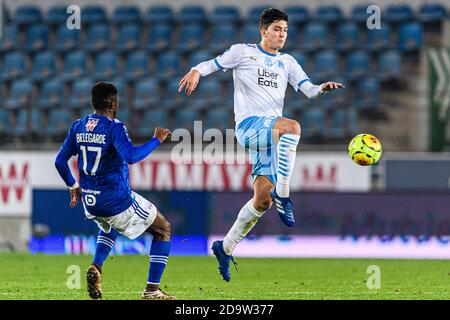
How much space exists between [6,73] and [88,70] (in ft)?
5.48

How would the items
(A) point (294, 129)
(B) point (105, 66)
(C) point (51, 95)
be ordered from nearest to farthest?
(A) point (294, 129) → (C) point (51, 95) → (B) point (105, 66)

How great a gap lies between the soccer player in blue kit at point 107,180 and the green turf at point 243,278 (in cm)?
65

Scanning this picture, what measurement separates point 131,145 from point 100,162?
0.37 m

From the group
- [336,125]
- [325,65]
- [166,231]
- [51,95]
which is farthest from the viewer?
[51,95]

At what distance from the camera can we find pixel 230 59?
33.2 ft

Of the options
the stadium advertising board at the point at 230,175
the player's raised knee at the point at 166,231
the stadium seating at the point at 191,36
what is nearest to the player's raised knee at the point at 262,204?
the player's raised knee at the point at 166,231

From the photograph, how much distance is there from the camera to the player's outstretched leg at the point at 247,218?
33.2ft

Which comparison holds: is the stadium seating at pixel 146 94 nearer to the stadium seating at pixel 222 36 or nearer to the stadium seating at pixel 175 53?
the stadium seating at pixel 175 53

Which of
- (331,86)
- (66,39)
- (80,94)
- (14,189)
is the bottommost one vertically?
(14,189)

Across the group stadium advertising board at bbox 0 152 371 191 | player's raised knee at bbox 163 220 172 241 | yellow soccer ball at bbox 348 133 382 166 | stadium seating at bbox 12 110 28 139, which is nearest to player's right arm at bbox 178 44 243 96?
player's raised knee at bbox 163 220 172 241

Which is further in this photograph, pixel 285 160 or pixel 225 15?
pixel 225 15

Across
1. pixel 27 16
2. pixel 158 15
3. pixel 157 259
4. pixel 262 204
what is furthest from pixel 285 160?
pixel 27 16

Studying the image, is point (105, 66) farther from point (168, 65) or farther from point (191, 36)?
point (191, 36)
